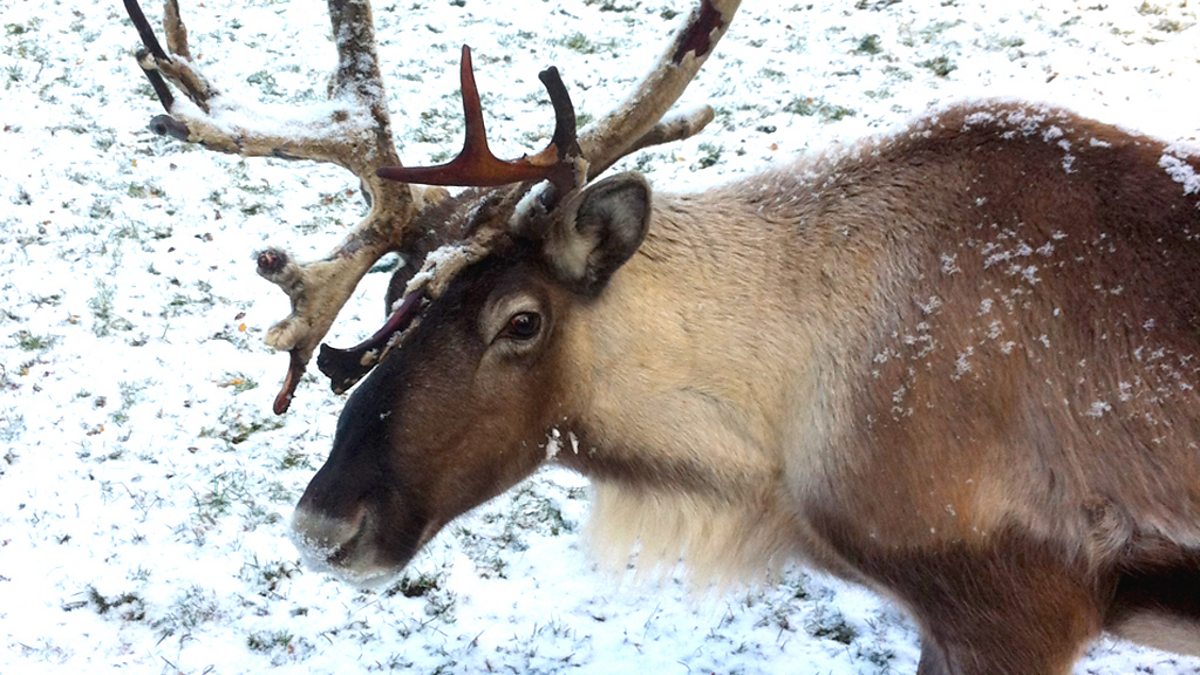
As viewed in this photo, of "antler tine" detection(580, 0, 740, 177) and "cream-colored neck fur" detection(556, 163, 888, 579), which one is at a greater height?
"antler tine" detection(580, 0, 740, 177)

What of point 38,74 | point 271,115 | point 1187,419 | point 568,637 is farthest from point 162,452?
point 38,74

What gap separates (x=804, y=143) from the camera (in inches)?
279

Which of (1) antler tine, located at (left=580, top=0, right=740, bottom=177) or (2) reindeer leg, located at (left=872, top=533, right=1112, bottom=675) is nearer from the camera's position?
(2) reindeer leg, located at (left=872, top=533, right=1112, bottom=675)

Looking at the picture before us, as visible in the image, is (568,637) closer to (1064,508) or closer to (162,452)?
(1064,508)

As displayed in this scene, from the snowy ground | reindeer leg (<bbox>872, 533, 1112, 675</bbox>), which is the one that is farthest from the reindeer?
the snowy ground

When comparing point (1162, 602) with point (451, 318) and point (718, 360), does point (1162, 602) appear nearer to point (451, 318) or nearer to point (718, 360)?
point (718, 360)

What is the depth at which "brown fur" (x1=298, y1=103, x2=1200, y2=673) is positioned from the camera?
2.38 m

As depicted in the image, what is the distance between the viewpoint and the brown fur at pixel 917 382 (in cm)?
238

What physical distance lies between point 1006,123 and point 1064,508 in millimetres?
1018

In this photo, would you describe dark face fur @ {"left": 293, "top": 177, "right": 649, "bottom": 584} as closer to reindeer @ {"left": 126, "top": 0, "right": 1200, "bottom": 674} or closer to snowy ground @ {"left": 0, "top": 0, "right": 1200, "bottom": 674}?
reindeer @ {"left": 126, "top": 0, "right": 1200, "bottom": 674}

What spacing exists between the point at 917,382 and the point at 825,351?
25cm

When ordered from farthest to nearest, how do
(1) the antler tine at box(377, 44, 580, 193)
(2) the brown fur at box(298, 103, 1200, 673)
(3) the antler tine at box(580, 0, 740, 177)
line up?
(3) the antler tine at box(580, 0, 740, 177), (2) the brown fur at box(298, 103, 1200, 673), (1) the antler tine at box(377, 44, 580, 193)

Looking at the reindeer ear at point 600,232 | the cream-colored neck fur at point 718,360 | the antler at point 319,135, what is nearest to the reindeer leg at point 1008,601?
the cream-colored neck fur at point 718,360

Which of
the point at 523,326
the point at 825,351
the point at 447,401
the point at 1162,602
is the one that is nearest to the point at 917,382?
the point at 825,351
